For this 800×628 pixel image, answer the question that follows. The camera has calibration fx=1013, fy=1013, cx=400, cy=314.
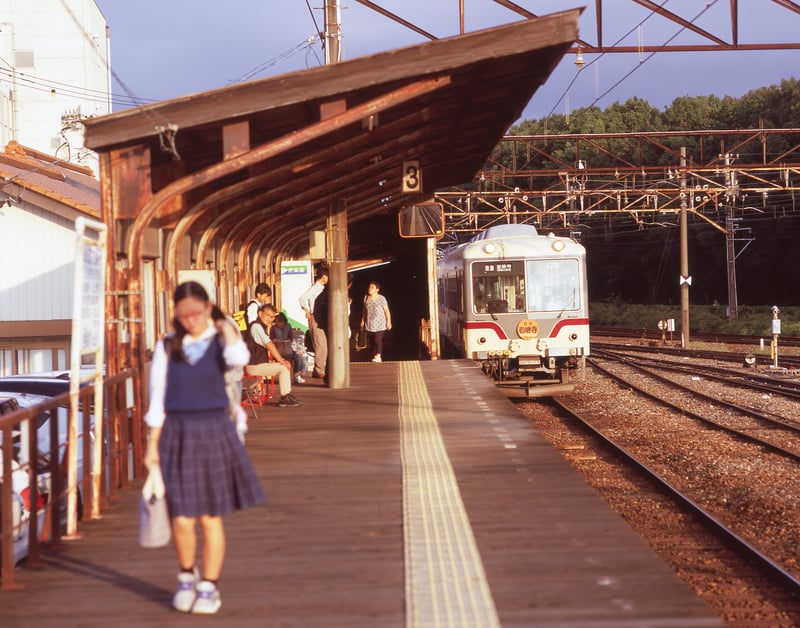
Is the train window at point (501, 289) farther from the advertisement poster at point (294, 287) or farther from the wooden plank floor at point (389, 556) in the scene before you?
the wooden plank floor at point (389, 556)

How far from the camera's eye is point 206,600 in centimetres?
440

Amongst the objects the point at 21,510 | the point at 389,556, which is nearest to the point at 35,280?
the point at 21,510

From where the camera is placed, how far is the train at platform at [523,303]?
57.9 ft

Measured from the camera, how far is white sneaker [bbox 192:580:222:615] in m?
4.39

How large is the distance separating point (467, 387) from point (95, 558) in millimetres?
8512

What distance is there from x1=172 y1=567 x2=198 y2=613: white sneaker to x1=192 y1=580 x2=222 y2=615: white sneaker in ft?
0.18

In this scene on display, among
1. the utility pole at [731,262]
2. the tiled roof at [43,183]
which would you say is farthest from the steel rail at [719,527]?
the utility pole at [731,262]

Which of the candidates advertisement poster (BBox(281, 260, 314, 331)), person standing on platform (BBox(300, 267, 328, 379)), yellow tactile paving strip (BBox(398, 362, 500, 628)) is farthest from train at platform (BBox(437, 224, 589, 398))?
yellow tactile paving strip (BBox(398, 362, 500, 628))

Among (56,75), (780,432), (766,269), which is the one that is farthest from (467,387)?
(766,269)

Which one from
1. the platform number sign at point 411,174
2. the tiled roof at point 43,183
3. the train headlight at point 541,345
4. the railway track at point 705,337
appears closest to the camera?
the platform number sign at point 411,174

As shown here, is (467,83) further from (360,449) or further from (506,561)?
(506,561)

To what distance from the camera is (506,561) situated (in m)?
5.09

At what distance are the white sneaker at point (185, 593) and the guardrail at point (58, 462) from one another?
0.92m

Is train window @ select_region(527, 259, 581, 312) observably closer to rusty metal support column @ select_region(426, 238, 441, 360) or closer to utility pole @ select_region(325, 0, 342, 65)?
rusty metal support column @ select_region(426, 238, 441, 360)
